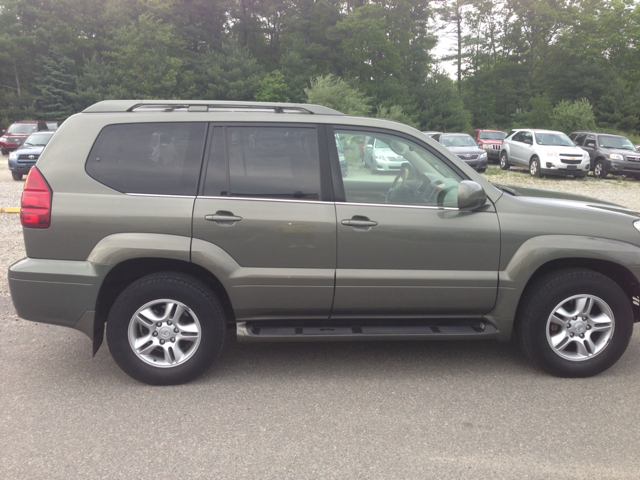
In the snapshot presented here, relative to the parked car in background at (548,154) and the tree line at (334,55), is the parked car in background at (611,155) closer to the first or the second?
the parked car in background at (548,154)

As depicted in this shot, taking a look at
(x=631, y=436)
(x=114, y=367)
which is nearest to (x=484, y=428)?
(x=631, y=436)

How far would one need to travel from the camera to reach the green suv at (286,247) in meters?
3.69

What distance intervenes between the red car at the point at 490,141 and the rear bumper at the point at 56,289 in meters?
24.9

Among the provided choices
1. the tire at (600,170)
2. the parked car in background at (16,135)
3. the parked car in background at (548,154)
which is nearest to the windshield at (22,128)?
the parked car in background at (16,135)

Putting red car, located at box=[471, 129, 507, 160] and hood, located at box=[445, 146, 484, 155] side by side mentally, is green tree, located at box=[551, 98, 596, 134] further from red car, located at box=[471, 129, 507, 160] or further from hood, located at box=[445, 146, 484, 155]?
hood, located at box=[445, 146, 484, 155]

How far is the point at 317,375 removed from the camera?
13.2ft

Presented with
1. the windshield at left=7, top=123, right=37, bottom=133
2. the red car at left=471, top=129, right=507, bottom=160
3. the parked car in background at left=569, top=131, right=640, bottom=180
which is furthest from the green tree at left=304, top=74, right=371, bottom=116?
the windshield at left=7, top=123, right=37, bottom=133

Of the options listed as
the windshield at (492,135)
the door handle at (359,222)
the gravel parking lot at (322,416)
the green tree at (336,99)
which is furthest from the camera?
the green tree at (336,99)

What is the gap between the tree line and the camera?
173 ft

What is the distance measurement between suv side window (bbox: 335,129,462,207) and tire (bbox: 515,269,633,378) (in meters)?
0.92

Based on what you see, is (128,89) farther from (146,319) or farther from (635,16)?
A: (146,319)

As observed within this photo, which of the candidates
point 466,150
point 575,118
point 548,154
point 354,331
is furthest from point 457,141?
point 354,331

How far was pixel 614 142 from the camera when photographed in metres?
22.4

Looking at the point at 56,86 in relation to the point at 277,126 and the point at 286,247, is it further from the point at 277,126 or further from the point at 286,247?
the point at 286,247
